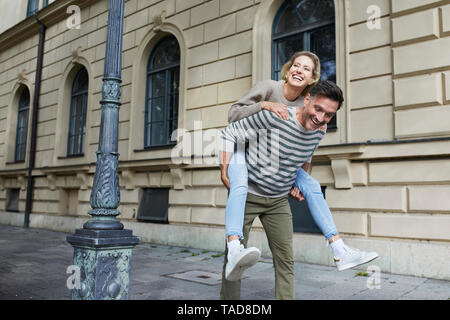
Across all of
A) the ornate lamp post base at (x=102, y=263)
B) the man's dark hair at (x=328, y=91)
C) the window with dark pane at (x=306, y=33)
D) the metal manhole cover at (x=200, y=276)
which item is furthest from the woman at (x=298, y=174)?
the window with dark pane at (x=306, y=33)

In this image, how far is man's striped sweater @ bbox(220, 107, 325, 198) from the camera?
2650 millimetres

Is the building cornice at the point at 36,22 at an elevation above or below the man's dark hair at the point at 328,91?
above

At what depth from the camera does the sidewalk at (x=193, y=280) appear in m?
4.50

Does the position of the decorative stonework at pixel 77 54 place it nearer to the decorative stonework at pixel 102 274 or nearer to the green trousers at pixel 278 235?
the decorative stonework at pixel 102 274

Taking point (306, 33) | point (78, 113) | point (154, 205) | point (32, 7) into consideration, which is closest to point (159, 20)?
point (306, 33)

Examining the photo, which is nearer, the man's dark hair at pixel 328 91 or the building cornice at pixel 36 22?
the man's dark hair at pixel 328 91

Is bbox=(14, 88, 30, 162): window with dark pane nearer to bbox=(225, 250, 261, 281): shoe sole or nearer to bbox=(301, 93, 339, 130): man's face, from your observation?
bbox=(225, 250, 261, 281): shoe sole

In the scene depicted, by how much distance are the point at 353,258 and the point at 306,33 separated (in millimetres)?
5836

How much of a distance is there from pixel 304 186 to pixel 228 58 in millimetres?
5917

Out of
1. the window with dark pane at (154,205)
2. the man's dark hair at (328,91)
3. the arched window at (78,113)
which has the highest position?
the arched window at (78,113)

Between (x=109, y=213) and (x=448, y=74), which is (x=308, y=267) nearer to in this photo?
(x=448, y=74)

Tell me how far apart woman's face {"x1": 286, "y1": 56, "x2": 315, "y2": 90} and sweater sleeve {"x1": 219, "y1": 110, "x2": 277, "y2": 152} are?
377 millimetres

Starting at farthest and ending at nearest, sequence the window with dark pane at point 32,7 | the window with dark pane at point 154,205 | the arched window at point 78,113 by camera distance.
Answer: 1. the window with dark pane at point 32,7
2. the arched window at point 78,113
3. the window with dark pane at point 154,205

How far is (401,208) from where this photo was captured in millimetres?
5801
